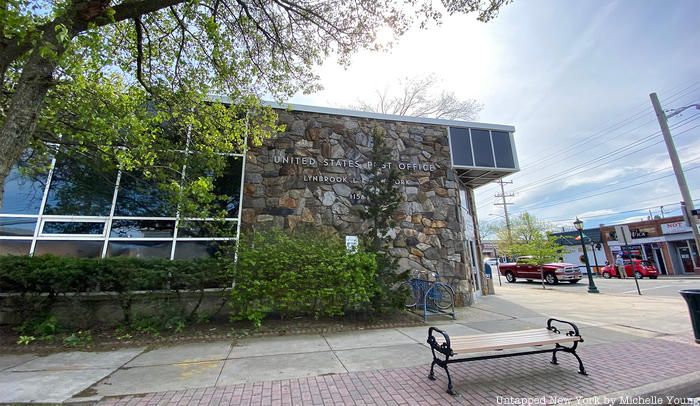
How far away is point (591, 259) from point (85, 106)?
39266mm

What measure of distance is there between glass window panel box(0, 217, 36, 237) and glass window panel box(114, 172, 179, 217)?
1.65 metres

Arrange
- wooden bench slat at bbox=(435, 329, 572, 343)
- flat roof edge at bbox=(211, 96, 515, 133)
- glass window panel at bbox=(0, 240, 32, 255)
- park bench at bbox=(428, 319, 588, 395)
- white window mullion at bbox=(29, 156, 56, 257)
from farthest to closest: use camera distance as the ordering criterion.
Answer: flat roof edge at bbox=(211, 96, 515, 133) → white window mullion at bbox=(29, 156, 56, 257) → glass window panel at bbox=(0, 240, 32, 255) → wooden bench slat at bbox=(435, 329, 572, 343) → park bench at bbox=(428, 319, 588, 395)

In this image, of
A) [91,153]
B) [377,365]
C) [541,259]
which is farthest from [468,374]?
[541,259]

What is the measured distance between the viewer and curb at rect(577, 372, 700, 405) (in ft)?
9.73

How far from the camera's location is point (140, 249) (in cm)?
687

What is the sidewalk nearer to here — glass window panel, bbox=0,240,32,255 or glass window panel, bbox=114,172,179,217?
glass window panel, bbox=0,240,32,255

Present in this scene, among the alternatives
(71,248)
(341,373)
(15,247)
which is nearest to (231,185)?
(71,248)

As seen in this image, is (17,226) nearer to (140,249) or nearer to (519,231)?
(140,249)

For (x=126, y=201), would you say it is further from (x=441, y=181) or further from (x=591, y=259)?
(x=591, y=259)

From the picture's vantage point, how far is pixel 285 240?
6410 millimetres

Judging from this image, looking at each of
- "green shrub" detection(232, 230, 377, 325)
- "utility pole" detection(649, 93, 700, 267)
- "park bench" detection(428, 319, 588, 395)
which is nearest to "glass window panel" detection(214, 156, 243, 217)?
"green shrub" detection(232, 230, 377, 325)

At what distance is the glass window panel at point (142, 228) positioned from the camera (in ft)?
22.6

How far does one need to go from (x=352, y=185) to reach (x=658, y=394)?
704cm

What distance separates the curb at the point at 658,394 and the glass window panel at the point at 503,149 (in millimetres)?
7605
